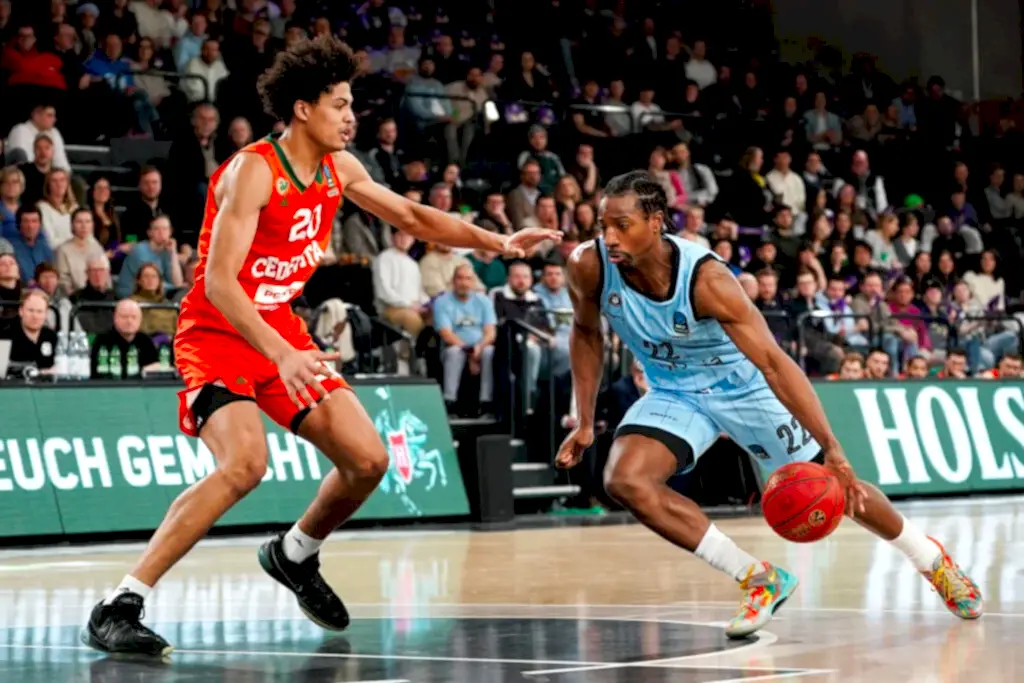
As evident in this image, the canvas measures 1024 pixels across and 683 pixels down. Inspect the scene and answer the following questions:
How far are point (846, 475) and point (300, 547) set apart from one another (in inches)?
85.2

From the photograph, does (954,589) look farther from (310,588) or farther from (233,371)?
(233,371)

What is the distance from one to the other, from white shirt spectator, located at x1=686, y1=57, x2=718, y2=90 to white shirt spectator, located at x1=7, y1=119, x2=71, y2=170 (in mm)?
10308

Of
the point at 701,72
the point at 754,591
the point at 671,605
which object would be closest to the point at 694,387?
the point at 754,591

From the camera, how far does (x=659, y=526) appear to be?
676 cm

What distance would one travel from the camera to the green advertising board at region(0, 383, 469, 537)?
11570 millimetres

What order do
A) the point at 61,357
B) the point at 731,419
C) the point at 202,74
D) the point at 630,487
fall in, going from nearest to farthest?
the point at 630,487 < the point at 731,419 < the point at 61,357 < the point at 202,74

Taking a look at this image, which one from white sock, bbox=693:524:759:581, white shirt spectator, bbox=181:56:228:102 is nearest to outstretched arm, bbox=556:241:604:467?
white sock, bbox=693:524:759:581

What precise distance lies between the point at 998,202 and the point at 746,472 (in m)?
9.81

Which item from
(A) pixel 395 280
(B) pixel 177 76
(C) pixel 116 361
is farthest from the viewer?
(B) pixel 177 76

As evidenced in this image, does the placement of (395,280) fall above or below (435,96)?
below

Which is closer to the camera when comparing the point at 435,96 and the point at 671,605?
the point at 671,605

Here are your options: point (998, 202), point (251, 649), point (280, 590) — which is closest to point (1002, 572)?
point (280, 590)

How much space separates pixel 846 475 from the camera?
21.1ft

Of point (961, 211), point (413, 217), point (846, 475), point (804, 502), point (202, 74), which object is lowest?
point (804, 502)
